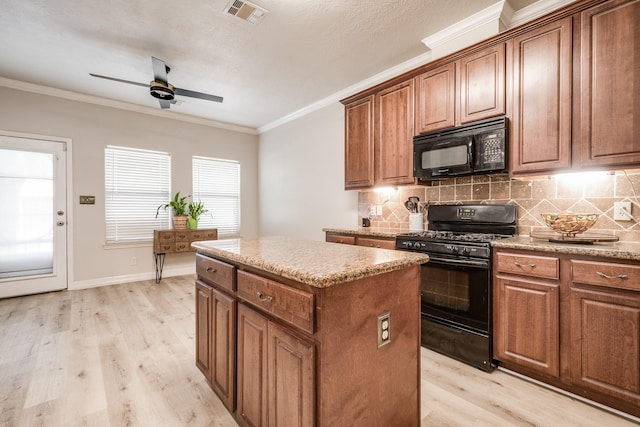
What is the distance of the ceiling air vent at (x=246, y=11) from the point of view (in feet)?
7.70

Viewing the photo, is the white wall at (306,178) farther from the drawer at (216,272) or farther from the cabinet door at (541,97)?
the drawer at (216,272)

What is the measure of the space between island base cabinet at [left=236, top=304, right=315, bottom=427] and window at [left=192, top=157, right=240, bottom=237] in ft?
14.4

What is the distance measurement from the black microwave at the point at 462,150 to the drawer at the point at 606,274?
862mm

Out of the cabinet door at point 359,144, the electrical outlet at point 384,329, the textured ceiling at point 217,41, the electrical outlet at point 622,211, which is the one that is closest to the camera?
the electrical outlet at point 384,329

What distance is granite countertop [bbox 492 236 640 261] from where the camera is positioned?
1595 mm

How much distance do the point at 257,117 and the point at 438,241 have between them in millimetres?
4056

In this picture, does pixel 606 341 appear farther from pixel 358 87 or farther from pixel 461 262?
pixel 358 87

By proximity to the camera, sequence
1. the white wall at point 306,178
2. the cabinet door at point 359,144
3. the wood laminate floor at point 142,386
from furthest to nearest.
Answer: the white wall at point 306,178, the cabinet door at point 359,144, the wood laminate floor at point 142,386

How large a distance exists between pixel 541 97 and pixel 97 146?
5.39 m

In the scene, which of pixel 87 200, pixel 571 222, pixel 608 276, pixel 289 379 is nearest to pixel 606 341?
pixel 608 276

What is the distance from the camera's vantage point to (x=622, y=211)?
6.62 feet

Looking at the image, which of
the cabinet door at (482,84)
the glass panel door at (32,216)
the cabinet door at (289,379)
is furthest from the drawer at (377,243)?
the glass panel door at (32,216)

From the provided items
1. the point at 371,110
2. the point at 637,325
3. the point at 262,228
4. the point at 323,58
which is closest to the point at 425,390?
the point at 637,325

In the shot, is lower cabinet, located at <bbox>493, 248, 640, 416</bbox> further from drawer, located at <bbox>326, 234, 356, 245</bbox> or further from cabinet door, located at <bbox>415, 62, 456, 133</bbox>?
drawer, located at <bbox>326, 234, 356, 245</bbox>
